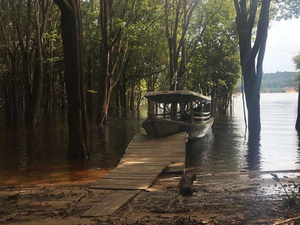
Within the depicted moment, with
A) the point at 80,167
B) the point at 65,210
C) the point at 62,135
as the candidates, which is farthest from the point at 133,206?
the point at 62,135

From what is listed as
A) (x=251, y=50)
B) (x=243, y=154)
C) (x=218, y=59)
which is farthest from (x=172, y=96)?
(x=218, y=59)

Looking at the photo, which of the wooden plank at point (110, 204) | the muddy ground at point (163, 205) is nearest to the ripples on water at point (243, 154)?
the muddy ground at point (163, 205)

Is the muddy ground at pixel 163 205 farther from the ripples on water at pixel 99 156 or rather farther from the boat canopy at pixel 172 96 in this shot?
the boat canopy at pixel 172 96

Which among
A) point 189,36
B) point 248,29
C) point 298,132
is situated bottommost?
point 298,132

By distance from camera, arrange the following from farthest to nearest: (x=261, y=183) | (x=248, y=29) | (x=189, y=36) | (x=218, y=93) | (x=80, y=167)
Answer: (x=218, y=93)
(x=189, y=36)
(x=248, y=29)
(x=80, y=167)
(x=261, y=183)

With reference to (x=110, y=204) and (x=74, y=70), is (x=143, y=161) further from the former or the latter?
(x=110, y=204)

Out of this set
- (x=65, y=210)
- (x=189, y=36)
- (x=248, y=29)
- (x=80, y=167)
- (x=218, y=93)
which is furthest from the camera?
(x=218, y=93)

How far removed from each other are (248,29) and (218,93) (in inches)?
983

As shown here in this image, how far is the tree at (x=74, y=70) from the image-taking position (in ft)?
36.3

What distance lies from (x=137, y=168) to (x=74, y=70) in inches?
156

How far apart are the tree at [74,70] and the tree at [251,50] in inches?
444

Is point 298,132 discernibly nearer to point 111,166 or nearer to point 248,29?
point 248,29

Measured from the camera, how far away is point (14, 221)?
510cm

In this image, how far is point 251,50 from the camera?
20094 mm
